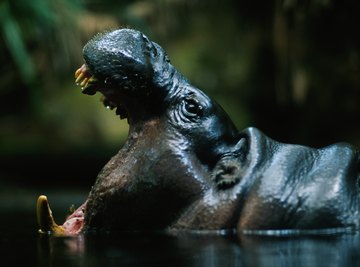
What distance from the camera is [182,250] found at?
2.74 m

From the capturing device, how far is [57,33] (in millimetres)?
10180

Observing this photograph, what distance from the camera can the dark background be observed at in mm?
8797

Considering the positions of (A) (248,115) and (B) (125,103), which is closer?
(B) (125,103)

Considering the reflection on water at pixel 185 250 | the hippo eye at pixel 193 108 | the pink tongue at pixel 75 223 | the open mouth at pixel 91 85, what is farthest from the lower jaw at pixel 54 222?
the hippo eye at pixel 193 108

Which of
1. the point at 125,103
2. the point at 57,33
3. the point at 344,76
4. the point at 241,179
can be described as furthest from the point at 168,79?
the point at 57,33

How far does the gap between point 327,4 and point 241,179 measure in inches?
209

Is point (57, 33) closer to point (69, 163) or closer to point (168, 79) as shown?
point (69, 163)

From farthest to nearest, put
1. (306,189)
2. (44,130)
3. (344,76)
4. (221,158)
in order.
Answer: (44,130) → (344,76) → (221,158) → (306,189)

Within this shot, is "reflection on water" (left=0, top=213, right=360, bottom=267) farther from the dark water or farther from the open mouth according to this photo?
the open mouth

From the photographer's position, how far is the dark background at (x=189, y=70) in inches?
346

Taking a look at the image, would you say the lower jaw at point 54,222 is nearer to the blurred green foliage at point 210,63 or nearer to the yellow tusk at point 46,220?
the yellow tusk at point 46,220

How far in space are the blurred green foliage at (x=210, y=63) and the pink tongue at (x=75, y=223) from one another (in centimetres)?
508

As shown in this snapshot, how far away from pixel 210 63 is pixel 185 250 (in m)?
7.36

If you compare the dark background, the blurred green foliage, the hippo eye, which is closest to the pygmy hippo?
the hippo eye
